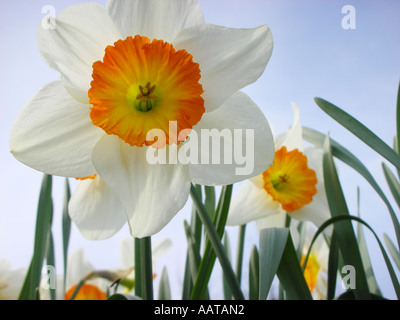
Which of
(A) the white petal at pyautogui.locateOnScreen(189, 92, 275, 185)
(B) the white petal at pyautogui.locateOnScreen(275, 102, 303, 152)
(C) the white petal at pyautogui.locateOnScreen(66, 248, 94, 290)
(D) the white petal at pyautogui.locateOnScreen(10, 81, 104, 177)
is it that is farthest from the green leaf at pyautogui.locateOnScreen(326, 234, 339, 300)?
(C) the white petal at pyautogui.locateOnScreen(66, 248, 94, 290)

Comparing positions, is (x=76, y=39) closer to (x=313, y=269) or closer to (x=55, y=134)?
(x=55, y=134)

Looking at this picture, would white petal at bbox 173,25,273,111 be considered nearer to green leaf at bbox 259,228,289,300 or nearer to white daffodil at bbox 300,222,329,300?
green leaf at bbox 259,228,289,300

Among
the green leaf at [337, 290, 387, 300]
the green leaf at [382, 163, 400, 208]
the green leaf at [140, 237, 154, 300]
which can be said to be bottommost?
the green leaf at [337, 290, 387, 300]

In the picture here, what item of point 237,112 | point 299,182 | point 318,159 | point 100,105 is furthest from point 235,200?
point 100,105

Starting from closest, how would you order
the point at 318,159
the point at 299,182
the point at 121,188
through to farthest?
the point at 121,188, the point at 299,182, the point at 318,159

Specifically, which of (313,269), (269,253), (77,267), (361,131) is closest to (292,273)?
(269,253)

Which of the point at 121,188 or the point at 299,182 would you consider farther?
the point at 299,182
